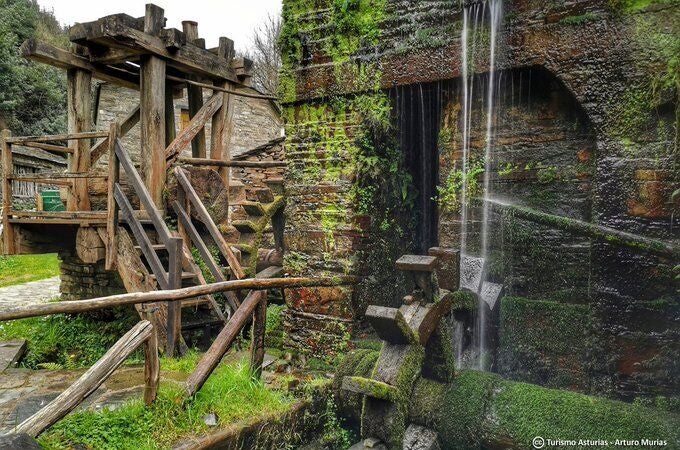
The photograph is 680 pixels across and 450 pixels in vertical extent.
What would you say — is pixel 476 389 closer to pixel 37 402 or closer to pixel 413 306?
pixel 413 306

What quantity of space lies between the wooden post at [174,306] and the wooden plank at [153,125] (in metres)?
1.43

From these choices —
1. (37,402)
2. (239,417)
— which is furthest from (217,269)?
(239,417)

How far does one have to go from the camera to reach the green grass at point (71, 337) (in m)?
6.90

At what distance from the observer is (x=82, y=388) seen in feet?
8.86

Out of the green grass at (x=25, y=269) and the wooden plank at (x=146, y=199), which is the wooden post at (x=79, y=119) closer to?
the wooden plank at (x=146, y=199)

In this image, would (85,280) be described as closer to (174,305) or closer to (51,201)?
(174,305)

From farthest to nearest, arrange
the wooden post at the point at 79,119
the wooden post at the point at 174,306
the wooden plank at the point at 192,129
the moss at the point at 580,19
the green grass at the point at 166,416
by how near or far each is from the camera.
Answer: the wooden post at the point at 79,119 < the wooden plank at the point at 192,129 < the wooden post at the point at 174,306 < the moss at the point at 580,19 < the green grass at the point at 166,416

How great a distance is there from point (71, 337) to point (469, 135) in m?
6.58

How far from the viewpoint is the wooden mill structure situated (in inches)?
229

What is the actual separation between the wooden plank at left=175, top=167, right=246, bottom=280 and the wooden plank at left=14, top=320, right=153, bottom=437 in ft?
10.1

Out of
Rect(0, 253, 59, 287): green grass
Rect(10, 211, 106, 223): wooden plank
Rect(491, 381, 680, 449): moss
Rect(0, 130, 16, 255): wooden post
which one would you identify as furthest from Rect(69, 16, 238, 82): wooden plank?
Rect(0, 253, 59, 287): green grass

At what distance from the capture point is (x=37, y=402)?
3.85m

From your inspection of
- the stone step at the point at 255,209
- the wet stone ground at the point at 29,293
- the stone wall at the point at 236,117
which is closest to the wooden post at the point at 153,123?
the stone step at the point at 255,209

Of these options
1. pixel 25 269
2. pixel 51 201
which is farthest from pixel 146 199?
pixel 25 269
